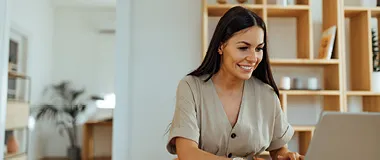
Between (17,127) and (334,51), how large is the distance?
3.73 metres

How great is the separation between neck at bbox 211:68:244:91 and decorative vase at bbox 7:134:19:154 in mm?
3984

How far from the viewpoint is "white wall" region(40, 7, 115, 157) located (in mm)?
6262

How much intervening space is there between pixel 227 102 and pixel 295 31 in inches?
58.0

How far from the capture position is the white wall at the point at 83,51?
6.26 metres

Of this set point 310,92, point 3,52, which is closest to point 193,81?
point 310,92

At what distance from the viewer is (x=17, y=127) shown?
185 inches

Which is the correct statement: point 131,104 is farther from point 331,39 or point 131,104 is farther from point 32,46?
point 32,46

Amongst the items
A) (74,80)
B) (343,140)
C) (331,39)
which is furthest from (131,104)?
(74,80)

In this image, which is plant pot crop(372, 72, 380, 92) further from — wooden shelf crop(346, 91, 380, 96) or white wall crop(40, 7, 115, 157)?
white wall crop(40, 7, 115, 157)

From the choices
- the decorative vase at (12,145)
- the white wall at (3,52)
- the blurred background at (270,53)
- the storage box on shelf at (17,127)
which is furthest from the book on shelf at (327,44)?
the decorative vase at (12,145)

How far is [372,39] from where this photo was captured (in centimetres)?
258

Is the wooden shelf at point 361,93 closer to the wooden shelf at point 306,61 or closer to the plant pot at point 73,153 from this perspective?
the wooden shelf at point 306,61

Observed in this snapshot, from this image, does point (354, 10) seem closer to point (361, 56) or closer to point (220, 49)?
point (361, 56)

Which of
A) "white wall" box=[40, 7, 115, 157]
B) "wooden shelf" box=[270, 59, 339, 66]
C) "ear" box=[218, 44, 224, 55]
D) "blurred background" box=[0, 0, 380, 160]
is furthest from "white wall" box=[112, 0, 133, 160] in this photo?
"white wall" box=[40, 7, 115, 157]
